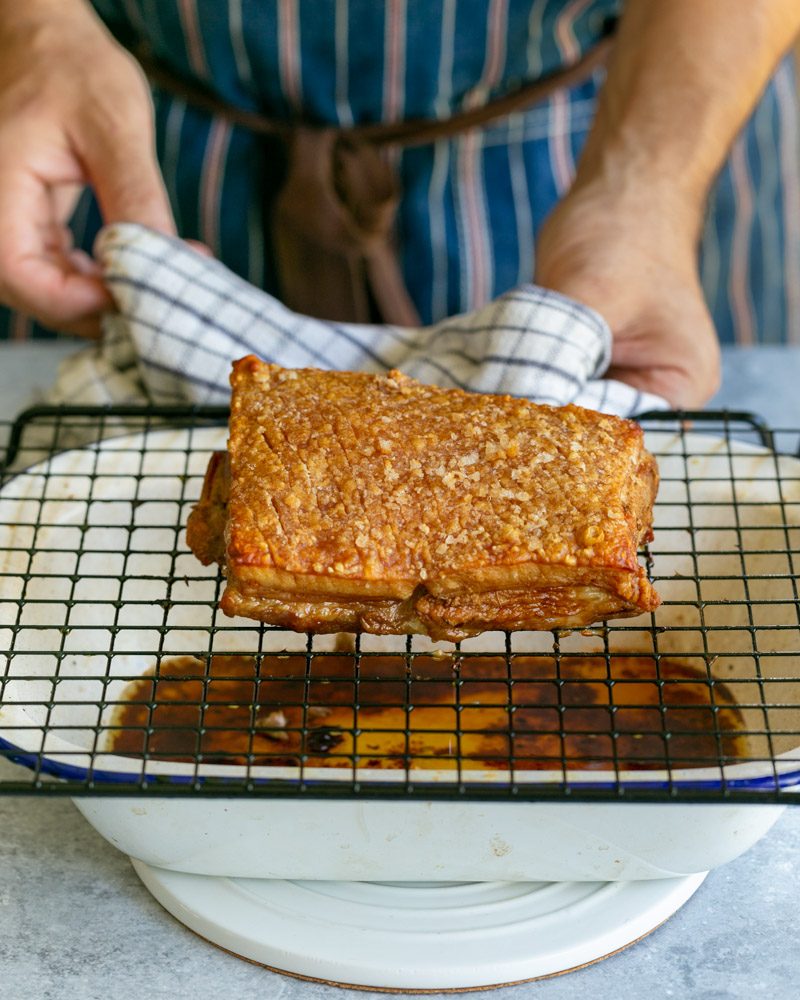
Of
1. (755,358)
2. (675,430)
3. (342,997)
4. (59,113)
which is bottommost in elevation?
(342,997)

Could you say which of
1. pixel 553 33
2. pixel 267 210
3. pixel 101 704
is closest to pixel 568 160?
pixel 553 33

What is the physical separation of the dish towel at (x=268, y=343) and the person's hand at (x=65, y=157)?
0.47 ft

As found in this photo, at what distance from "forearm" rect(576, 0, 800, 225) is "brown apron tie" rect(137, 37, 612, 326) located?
44 centimetres

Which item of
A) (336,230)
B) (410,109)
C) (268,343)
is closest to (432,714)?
(268,343)

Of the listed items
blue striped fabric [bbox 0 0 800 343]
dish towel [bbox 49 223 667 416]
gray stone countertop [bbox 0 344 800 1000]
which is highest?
blue striped fabric [bbox 0 0 800 343]

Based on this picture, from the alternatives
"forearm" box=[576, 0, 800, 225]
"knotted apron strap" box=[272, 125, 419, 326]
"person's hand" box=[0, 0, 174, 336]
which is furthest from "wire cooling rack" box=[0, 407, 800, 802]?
"knotted apron strap" box=[272, 125, 419, 326]

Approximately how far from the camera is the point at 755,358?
2.85 m

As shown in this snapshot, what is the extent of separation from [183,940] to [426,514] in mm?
691

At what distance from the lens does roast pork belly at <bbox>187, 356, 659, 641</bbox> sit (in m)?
1.38

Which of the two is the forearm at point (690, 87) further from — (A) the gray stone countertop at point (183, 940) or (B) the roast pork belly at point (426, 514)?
(A) the gray stone countertop at point (183, 940)

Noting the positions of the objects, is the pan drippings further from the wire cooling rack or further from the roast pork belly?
the roast pork belly

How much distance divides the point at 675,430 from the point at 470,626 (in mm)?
566

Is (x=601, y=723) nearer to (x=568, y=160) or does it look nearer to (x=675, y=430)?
(x=675, y=430)

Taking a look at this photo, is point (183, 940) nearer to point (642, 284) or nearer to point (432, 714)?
point (432, 714)
